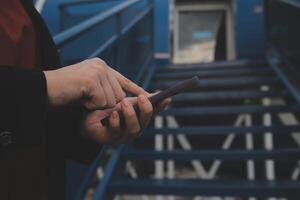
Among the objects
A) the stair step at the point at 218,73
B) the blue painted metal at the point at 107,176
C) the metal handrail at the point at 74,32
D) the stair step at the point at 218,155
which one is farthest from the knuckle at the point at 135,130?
the stair step at the point at 218,73

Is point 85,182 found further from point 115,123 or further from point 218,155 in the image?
point 115,123

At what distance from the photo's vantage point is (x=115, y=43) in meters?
2.51

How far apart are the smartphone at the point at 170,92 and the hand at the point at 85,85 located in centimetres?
6

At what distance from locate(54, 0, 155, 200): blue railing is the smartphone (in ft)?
3.28

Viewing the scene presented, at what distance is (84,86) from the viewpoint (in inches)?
19.0

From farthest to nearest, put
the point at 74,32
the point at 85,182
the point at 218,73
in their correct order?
the point at 218,73 < the point at 85,182 < the point at 74,32

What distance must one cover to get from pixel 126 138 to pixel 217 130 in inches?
82.5

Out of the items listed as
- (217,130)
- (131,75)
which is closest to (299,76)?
(217,130)

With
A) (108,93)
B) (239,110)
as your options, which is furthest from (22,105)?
(239,110)

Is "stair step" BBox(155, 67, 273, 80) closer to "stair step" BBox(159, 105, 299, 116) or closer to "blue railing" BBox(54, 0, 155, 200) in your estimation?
"blue railing" BBox(54, 0, 155, 200)

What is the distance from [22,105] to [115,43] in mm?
2106

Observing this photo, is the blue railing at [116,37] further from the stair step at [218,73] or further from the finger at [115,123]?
the finger at [115,123]

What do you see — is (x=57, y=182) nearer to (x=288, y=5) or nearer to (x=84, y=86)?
(x=84, y=86)

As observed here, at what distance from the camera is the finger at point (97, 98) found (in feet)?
1.61
